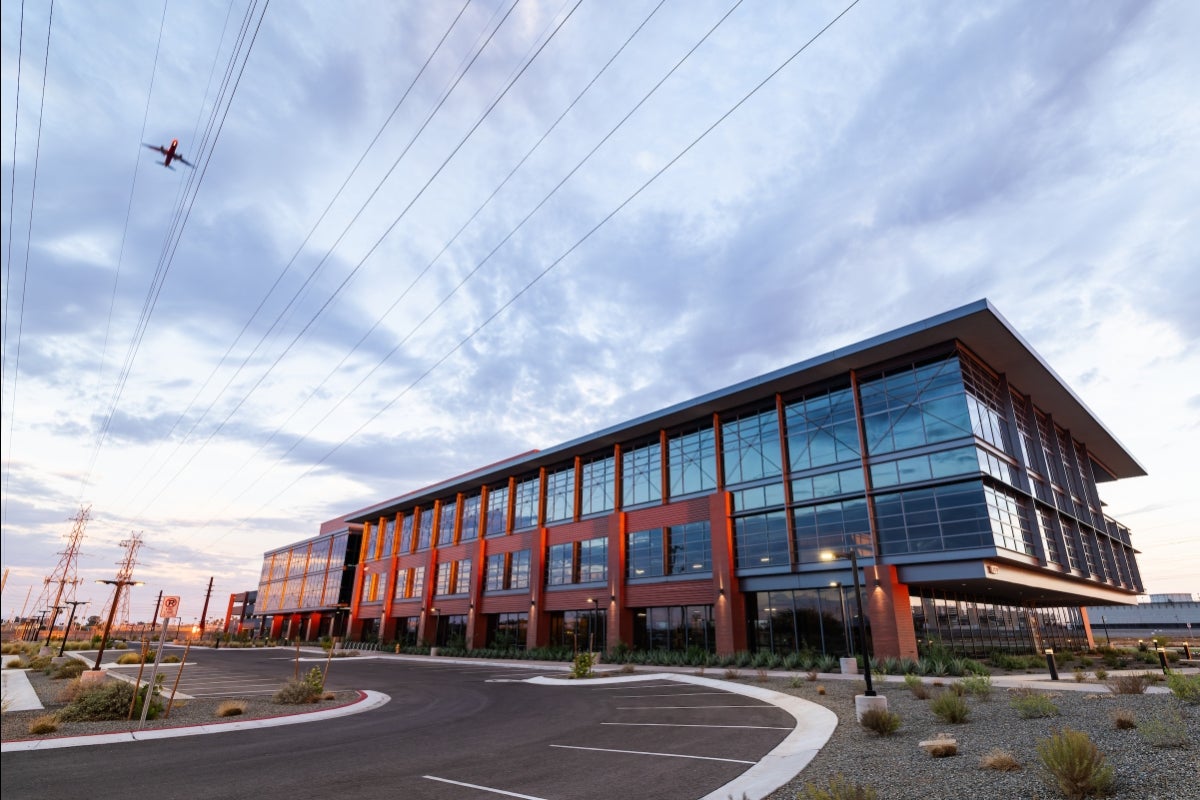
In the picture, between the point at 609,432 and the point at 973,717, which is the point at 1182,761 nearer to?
the point at 973,717

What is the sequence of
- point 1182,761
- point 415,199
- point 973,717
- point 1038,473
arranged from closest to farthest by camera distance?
1. point 1182,761
2. point 973,717
3. point 415,199
4. point 1038,473

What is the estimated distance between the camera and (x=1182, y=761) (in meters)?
7.94

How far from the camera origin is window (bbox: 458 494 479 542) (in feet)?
190

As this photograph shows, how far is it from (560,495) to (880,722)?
39.1 metres

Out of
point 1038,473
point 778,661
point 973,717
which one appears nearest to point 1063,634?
point 1038,473

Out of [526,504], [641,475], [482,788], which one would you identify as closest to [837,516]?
[641,475]

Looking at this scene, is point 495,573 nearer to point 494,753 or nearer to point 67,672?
point 67,672

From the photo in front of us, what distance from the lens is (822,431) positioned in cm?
3459

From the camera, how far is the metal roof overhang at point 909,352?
29.8 metres

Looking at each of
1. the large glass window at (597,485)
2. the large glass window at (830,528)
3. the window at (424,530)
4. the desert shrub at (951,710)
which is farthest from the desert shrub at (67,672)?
the window at (424,530)

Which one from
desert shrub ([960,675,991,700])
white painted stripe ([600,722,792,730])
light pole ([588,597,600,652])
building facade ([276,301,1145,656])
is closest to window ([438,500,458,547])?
building facade ([276,301,1145,656])

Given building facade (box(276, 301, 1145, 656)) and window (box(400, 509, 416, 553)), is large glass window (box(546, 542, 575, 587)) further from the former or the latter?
window (box(400, 509, 416, 553))

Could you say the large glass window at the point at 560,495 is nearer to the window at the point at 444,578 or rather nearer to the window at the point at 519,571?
the window at the point at 519,571

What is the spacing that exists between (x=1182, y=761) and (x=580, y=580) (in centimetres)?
3918
